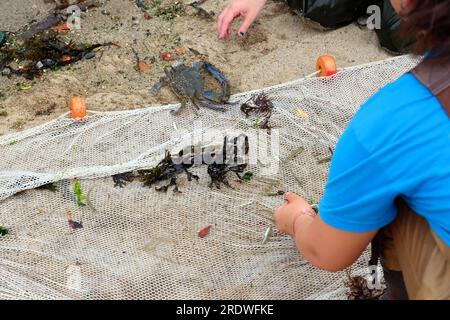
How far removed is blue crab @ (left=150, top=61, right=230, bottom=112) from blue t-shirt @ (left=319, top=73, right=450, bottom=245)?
1.49 m

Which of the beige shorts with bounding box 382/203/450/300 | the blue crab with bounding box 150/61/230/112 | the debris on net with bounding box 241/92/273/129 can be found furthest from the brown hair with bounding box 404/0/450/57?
the blue crab with bounding box 150/61/230/112

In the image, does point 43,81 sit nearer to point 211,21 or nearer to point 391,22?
point 211,21

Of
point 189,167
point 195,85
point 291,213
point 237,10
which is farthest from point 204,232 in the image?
point 237,10

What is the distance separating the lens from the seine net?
2064mm

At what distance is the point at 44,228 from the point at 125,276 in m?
0.41

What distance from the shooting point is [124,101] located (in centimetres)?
286

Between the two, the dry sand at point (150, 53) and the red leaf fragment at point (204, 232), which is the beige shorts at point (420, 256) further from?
Answer: the dry sand at point (150, 53)

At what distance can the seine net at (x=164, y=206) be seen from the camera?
2.06 metres

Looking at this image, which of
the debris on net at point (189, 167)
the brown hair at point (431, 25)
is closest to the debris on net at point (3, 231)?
the debris on net at point (189, 167)

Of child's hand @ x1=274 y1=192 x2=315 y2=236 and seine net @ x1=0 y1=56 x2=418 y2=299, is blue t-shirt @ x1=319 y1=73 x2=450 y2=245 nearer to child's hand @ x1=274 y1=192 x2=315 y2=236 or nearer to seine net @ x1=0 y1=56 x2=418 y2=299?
child's hand @ x1=274 y1=192 x2=315 y2=236

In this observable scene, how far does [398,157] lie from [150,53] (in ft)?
7.27

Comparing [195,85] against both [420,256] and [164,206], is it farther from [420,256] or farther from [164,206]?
[420,256]

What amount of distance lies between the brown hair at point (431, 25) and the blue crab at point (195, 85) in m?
1.60
